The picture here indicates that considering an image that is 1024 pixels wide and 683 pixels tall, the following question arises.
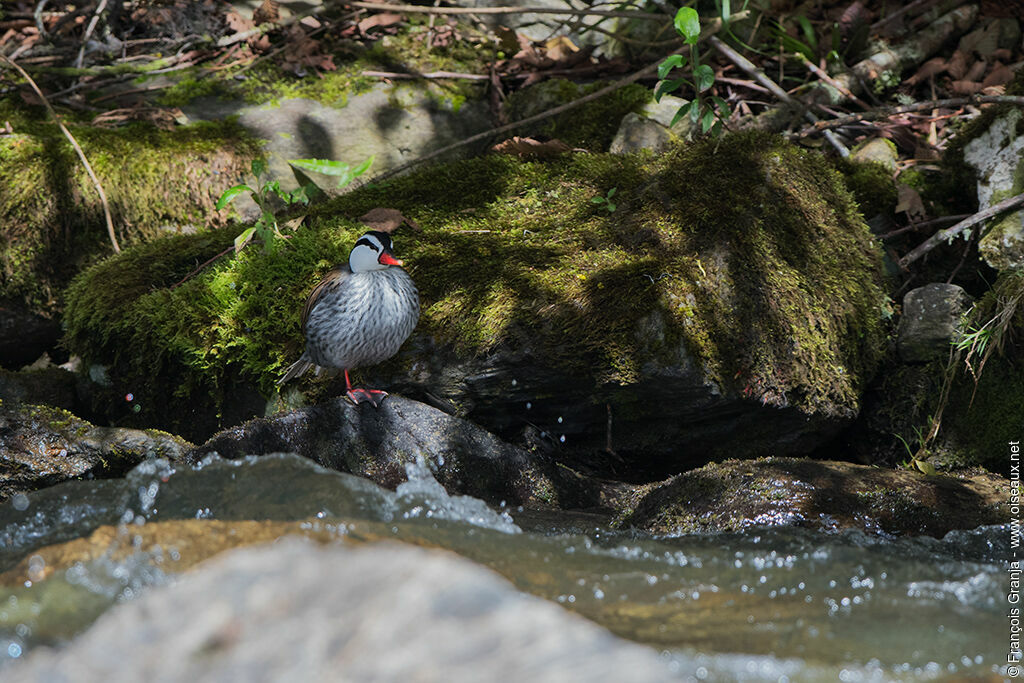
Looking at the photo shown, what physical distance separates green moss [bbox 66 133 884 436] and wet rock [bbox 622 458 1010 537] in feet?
2.29

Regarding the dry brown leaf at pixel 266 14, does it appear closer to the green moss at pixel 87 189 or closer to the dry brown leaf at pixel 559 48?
the green moss at pixel 87 189

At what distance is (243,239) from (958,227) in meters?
4.50

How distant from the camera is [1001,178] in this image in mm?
5445

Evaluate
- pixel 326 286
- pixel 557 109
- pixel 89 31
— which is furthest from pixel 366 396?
pixel 89 31

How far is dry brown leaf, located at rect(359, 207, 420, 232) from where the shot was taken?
207 inches

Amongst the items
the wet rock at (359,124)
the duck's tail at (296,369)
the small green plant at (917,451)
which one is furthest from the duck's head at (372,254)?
the small green plant at (917,451)

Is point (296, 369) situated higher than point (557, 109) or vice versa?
point (557, 109)

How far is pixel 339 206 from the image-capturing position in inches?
221

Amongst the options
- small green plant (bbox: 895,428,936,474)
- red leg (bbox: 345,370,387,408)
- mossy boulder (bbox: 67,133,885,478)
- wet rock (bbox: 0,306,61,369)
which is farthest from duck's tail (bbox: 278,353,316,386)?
small green plant (bbox: 895,428,936,474)

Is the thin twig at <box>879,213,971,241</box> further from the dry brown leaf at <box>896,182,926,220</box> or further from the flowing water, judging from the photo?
the flowing water

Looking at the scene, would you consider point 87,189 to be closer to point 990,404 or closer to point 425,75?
point 425,75

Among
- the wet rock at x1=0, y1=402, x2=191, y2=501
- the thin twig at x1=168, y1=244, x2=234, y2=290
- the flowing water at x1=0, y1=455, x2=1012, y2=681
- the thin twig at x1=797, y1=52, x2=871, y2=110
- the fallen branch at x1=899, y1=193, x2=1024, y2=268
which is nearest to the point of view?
the flowing water at x1=0, y1=455, x2=1012, y2=681

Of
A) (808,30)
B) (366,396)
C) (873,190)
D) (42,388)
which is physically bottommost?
(42,388)

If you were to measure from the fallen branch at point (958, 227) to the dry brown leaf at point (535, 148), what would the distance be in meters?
2.45
